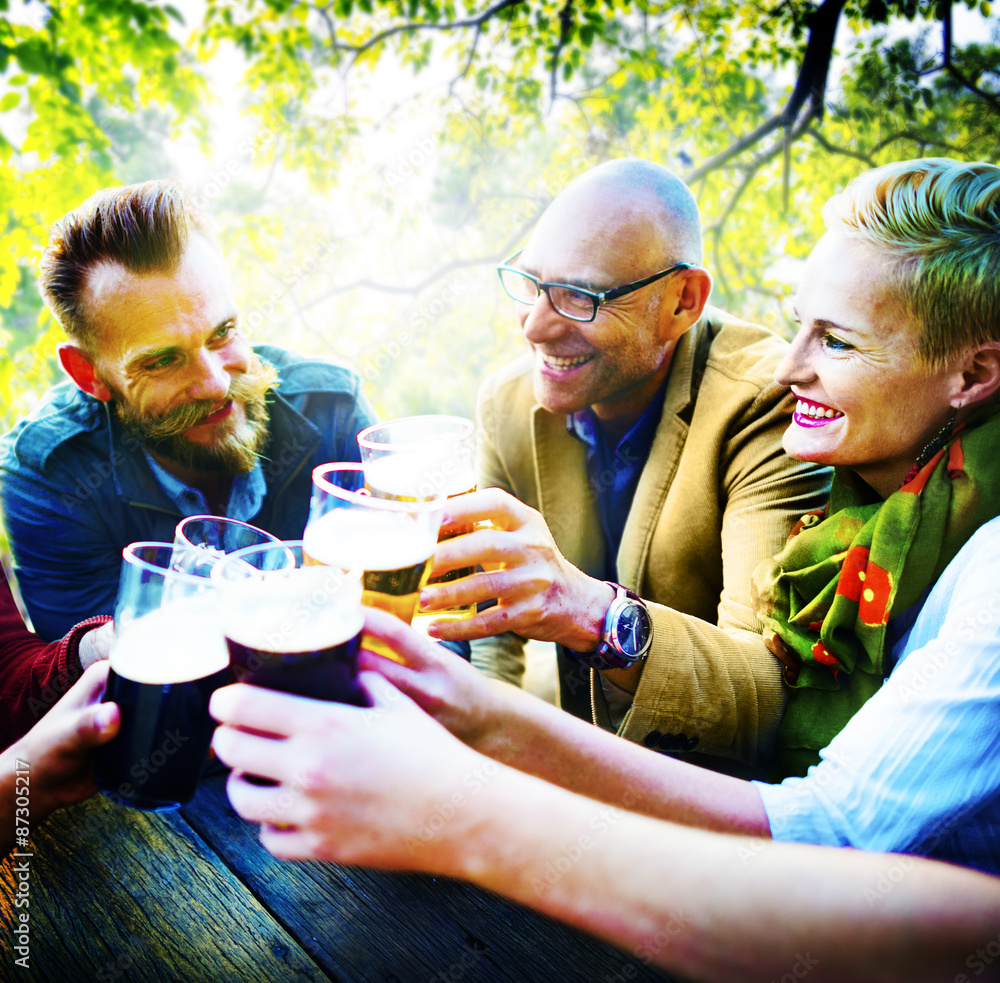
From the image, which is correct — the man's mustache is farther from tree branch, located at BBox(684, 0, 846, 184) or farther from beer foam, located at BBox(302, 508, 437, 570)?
tree branch, located at BBox(684, 0, 846, 184)

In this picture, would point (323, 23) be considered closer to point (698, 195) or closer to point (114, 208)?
point (698, 195)

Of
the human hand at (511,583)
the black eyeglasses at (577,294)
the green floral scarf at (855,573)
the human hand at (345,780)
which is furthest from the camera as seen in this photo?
the black eyeglasses at (577,294)

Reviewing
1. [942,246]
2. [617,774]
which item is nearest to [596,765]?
[617,774]

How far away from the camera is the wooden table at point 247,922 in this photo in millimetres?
1033

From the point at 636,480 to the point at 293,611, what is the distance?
6.11 feet

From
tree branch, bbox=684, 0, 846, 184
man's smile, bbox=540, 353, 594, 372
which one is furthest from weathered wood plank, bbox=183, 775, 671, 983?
tree branch, bbox=684, 0, 846, 184

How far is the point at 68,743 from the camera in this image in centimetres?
105

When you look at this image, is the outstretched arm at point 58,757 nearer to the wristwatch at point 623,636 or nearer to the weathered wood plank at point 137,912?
the weathered wood plank at point 137,912

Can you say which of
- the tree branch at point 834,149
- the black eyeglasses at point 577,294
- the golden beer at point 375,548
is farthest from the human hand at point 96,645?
the tree branch at point 834,149

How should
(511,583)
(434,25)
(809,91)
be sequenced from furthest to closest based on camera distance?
(434,25)
(809,91)
(511,583)

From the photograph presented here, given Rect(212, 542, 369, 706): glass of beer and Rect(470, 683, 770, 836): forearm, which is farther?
Rect(470, 683, 770, 836): forearm

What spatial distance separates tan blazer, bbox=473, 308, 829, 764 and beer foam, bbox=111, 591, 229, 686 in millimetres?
1033

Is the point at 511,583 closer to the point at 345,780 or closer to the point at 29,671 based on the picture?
the point at 345,780

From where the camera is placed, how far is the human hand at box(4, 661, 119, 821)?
3.39 feet
